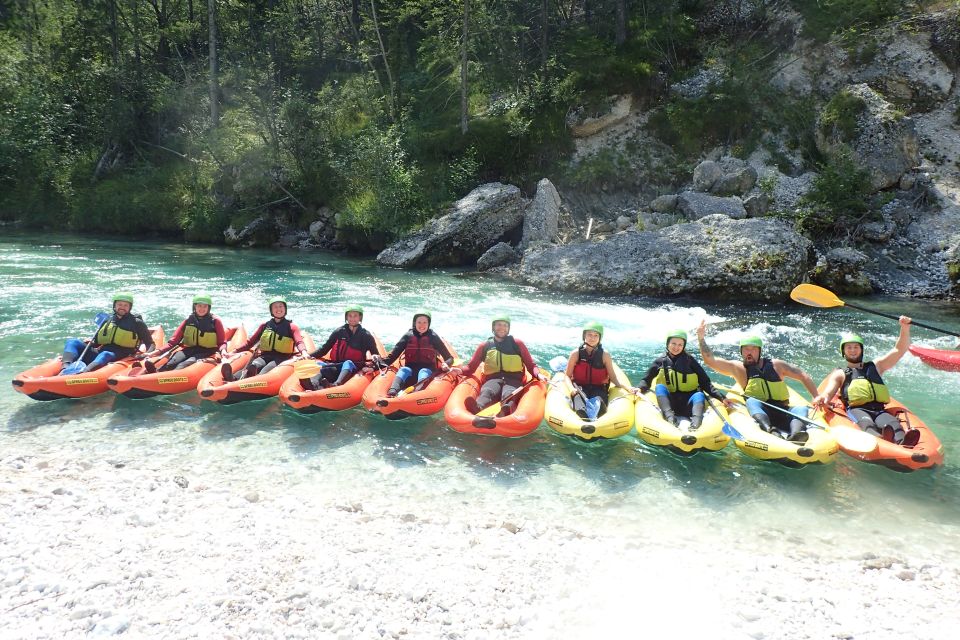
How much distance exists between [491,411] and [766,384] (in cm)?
279

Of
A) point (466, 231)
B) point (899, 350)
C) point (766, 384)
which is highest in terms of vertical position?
point (466, 231)

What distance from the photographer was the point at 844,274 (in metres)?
→ 12.2

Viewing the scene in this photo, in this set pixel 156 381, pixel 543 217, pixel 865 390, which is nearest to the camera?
pixel 865 390

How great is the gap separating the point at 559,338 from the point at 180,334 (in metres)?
5.61

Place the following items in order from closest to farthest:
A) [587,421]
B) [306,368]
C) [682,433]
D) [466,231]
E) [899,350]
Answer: [682,433] → [587,421] → [899,350] → [306,368] → [466,231]

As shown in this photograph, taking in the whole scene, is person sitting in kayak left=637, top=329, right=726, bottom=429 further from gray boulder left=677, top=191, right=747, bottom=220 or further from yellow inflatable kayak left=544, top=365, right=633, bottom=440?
gray boulder left=677, top=191, right=747, bottom=220

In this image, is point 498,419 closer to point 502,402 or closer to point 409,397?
point 502,402

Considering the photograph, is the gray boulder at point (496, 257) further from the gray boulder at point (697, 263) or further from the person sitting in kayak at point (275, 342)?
the person sitting in kayak at point (275, 342)

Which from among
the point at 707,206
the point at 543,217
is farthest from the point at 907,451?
the point at 543,217

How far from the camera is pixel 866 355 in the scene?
8.86 meters

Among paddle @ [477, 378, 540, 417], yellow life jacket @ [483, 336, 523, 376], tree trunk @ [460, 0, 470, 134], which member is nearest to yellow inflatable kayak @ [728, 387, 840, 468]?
paddle @ [477, 378, 540, 417]

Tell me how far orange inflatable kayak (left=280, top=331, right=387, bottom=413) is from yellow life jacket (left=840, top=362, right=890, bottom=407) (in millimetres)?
4983

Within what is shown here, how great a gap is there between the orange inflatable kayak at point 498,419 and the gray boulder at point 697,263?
6.61 metres

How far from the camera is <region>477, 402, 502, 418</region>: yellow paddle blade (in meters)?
6.01
